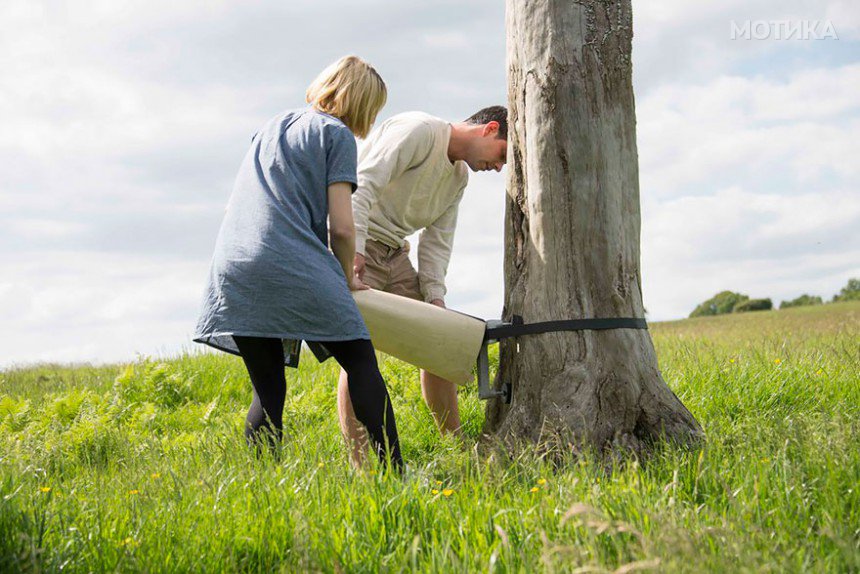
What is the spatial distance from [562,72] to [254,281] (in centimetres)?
177

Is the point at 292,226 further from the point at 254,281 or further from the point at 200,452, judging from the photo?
the point at 200,452

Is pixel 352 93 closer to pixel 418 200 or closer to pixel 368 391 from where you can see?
pixel 418 200

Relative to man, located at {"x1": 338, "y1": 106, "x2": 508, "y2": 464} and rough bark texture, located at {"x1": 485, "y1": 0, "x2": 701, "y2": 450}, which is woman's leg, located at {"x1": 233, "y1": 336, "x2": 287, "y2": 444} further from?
rough bark texture, located at {"x1": 485, "y1": 0, "x2": 701, "y2": 450}

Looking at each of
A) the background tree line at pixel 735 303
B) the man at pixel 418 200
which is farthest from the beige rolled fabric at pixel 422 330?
the background tree line at pixel 735 303

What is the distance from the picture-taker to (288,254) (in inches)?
144

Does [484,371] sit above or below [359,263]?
below

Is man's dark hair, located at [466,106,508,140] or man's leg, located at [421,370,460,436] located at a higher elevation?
man's dark hair, located at [466,106,508,140]

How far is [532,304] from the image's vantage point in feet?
13.6

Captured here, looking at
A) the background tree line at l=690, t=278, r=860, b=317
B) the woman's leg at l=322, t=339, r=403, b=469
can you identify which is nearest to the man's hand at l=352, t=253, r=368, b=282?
the woman's leg at l=322, t=339, r=403, b=469

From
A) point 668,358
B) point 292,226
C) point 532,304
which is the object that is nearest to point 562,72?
point 532,304

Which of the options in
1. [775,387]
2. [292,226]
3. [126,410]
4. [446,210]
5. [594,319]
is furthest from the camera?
[126,410]

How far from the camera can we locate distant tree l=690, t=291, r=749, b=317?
45.9 meters

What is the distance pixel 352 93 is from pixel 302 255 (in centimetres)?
81

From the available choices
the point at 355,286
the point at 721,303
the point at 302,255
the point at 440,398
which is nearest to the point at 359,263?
the point at 355,286
